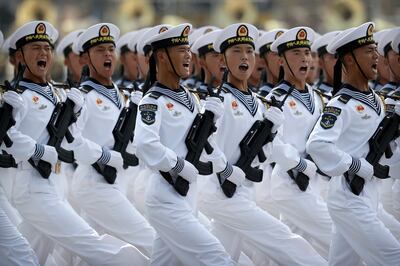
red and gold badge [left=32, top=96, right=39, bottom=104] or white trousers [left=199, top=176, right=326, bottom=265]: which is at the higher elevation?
red and gold badge [left=32, top=96, right=39, bottom=104]

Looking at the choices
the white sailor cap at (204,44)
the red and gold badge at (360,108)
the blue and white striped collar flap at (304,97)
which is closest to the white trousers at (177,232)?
the red and gold badge at (360,108)

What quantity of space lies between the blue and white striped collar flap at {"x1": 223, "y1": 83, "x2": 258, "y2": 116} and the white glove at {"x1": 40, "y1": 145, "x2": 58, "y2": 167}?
1624 mm

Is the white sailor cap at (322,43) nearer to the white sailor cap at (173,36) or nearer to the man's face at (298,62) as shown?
the man's face at (298,62)

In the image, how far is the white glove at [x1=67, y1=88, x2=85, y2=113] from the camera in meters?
13.0

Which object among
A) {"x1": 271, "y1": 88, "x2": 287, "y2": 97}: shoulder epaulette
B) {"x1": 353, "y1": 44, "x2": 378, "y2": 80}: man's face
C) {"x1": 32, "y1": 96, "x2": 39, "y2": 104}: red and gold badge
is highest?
{"x1": 353, "y1": 44, "x2": 378, "y2": 80}: man's face

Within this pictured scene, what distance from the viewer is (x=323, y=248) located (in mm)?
13539

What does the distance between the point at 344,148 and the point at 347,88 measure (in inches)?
20.8

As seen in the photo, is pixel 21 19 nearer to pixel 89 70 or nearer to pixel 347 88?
pixel 89 70

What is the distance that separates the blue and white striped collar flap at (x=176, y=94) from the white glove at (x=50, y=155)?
42.7 inches

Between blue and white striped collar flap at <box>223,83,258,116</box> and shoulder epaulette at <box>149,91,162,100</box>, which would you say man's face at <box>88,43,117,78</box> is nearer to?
blue and white striped collar flap at <box>223,83,258,116</box>

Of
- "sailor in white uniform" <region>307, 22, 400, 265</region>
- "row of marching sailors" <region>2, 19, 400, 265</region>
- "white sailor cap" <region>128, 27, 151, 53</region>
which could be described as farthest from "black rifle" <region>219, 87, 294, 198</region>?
"white sailor cap" <region>128, 27, 151, 53</region>

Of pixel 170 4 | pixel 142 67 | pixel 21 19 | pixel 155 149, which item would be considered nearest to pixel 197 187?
pixel 155 149

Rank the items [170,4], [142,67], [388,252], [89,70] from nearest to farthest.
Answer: [388,252]
[89,70]
[142,67]
[170,4]

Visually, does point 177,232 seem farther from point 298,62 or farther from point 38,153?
point 298,62
